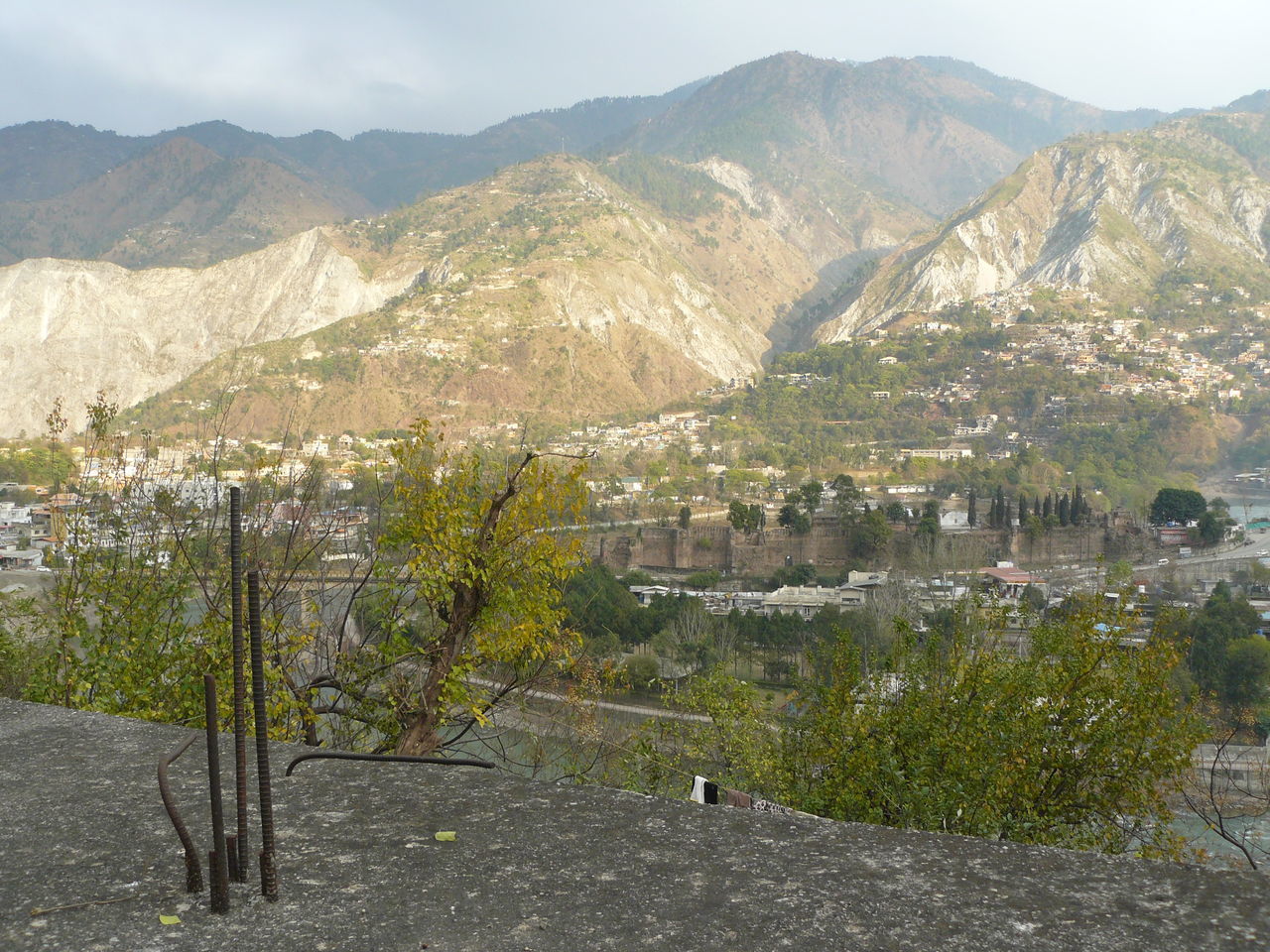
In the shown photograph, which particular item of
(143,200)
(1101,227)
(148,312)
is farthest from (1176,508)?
(143,200)

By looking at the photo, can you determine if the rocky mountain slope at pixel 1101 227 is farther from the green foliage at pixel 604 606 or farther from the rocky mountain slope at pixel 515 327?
the green foliage at pixel 604 606

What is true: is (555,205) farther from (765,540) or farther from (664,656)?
(664,656)

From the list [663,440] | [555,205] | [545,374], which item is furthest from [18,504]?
[555,205]

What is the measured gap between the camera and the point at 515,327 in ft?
287

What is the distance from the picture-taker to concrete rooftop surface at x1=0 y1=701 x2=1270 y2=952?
4.87ft

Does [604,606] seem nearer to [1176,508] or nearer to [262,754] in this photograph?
[262,754]

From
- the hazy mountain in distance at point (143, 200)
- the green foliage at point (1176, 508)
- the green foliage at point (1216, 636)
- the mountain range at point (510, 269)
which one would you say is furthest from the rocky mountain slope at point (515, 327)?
the green foliage at point (1216, 636)

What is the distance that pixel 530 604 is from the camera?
4.51m

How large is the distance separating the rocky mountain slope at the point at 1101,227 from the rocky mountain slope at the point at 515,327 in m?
20.6

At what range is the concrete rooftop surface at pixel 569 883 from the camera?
1.48 m

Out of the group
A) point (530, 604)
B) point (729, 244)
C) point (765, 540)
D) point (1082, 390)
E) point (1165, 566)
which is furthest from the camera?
point (729, 244)

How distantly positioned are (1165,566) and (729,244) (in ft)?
386

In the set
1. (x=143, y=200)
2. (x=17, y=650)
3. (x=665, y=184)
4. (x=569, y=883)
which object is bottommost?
(x=17, y=650)

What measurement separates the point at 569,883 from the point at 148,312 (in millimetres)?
100109
